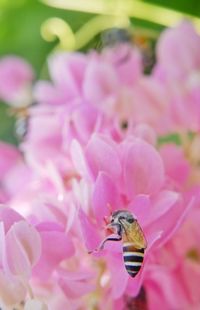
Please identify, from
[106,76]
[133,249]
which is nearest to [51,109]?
[106,76]

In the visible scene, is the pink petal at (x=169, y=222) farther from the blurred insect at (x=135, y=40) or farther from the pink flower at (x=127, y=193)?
the blurred insect at (x=135, y=40)

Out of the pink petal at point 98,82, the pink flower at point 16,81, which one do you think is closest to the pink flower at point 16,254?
the pink petal at point 98,82

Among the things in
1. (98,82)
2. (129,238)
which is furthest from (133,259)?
(98,82)

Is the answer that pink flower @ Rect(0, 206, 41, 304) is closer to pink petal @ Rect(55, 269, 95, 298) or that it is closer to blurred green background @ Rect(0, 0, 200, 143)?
pink petal @ Rect(55, 269, 95, 298)

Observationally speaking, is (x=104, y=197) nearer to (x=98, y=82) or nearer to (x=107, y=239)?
(x=107, y=239)

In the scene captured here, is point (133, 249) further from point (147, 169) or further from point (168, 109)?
point (168, 109)

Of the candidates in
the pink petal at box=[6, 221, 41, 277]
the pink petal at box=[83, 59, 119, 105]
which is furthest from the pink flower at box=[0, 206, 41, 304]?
the pink petal at box=[83, 59, 119, 105]
